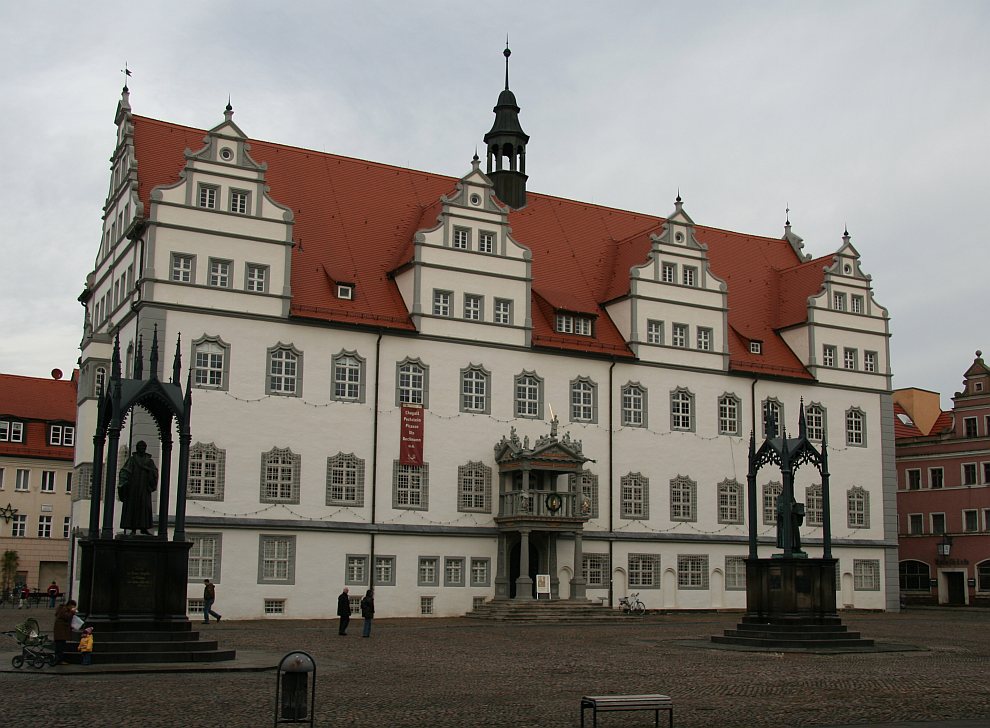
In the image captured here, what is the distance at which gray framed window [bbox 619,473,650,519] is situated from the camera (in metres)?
45.8

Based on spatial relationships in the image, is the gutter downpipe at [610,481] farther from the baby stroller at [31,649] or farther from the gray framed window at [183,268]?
the baby stroller at [31,649]

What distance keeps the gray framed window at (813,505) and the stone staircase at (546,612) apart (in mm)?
11574

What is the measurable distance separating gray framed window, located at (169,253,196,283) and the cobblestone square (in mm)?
13452

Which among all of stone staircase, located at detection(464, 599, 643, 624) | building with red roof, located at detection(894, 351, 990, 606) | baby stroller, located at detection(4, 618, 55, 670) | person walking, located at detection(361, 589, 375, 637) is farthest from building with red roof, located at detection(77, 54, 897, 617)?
baby stroller, located at detection(4, 618, 55, 670)

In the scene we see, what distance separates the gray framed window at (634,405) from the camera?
153ft

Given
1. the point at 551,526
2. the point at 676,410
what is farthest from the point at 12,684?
the point at 676,410

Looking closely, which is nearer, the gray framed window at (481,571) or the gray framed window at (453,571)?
the gray framed window at (453,571)

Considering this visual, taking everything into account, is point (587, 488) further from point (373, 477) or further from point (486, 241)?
point (486, 241)

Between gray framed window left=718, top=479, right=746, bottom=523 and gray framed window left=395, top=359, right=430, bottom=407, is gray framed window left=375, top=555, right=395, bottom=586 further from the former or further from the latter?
gray framed window left=718, top=479, right=746, bottom=523

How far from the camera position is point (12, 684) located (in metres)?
17.4

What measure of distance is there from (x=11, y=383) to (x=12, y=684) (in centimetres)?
5402

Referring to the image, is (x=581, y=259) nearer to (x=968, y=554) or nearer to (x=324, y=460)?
(x=324, y=460)

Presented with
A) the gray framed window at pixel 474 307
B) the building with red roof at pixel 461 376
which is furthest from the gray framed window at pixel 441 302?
the gray framed window at pixel 474 307

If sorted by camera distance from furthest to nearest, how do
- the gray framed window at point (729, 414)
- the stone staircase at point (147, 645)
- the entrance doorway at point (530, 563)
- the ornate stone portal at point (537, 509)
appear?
the gray framed window at point (729, 414) < the entrance doorway at point (530, 563) < the ornate stone portal at point (537, 509) < the stone staircase at point (147, 645)
